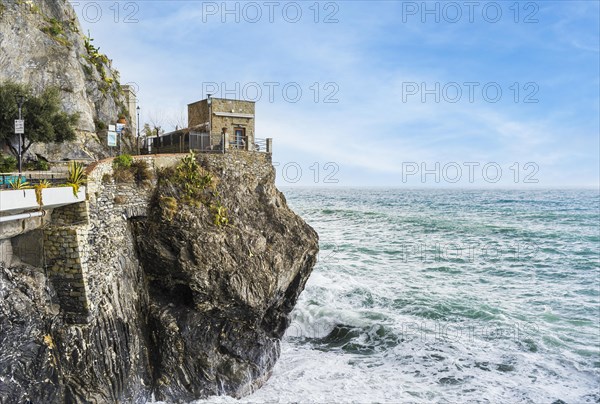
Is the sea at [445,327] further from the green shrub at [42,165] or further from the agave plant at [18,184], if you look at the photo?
the green shrub at [42,165]

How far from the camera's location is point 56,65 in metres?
23.5

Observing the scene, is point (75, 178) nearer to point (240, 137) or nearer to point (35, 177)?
point (35, 177)

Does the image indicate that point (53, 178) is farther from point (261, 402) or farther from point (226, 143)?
point (261, 402)

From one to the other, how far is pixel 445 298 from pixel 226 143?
16648 millimetres

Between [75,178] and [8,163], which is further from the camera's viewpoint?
[8,163]

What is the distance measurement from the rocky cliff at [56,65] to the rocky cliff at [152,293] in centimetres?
916

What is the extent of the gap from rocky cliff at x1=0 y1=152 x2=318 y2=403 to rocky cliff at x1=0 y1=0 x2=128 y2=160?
30.0 ft

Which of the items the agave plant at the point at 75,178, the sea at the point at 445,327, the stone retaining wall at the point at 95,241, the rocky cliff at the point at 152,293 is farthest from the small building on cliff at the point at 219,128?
the sea at the point at 445,327

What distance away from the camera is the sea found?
1725cm

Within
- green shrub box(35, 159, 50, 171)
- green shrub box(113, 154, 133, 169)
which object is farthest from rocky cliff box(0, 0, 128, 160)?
green shrub box(113, 154, 133, 169)

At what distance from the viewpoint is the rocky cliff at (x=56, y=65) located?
22062 mm

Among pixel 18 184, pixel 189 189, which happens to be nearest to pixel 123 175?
pixel 189 189

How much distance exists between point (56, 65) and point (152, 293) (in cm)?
1541

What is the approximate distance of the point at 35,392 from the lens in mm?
11281
